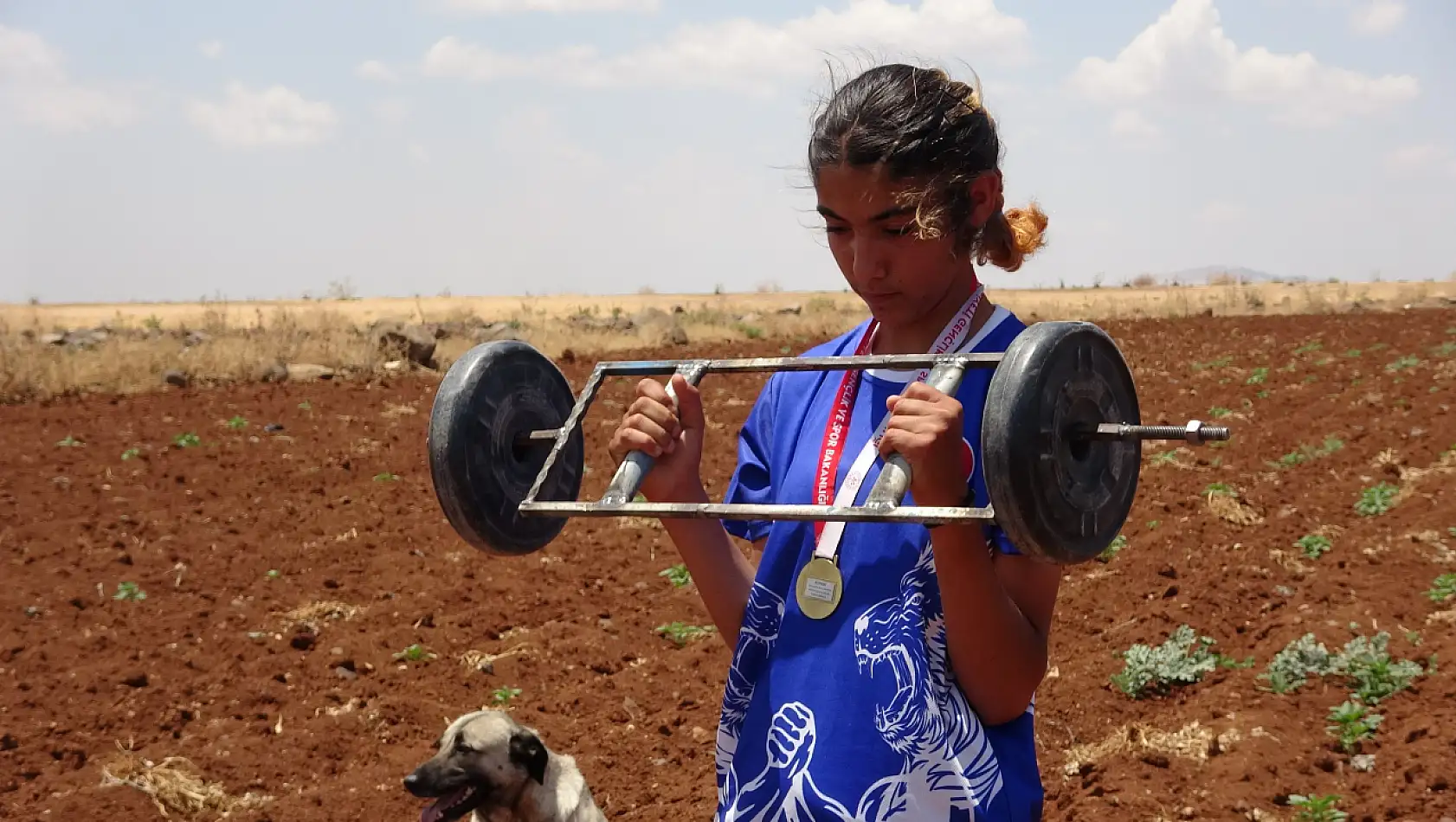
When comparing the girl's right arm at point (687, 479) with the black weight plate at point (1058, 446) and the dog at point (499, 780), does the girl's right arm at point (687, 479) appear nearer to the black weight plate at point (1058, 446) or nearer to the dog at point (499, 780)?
the black weight plate at point (1058, 446)

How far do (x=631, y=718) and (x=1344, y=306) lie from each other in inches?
1224

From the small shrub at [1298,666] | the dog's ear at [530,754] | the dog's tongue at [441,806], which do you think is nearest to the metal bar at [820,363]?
the dog's ear at [530,754]

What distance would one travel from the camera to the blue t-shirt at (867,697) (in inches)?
76.3

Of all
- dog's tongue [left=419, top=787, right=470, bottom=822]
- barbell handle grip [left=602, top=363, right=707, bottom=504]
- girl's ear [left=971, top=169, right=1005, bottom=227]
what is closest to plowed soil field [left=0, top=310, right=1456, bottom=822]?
dog's tongue [left=419, top=787, right=470, bottom=822]

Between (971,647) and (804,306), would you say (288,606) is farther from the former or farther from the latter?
(804,306)

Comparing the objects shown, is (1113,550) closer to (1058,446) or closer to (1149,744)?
(1149,744)

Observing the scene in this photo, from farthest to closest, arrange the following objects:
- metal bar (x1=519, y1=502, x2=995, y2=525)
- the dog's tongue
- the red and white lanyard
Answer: the dog's tongue < the red and white lanyard < metal bar (x1=519, y1=502, x2=995, y2=525)

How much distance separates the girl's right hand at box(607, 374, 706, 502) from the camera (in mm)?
2311

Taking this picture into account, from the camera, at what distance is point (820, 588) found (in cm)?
204

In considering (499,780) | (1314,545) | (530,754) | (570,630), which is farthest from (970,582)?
(1314,545)

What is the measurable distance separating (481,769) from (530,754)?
0.71ft

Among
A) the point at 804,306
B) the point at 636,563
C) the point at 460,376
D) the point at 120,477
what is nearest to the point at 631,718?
the point at 636,563

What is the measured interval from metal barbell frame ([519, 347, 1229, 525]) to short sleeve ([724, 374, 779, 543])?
93 mm

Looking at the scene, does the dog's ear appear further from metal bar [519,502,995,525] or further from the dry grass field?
the dry grass field
